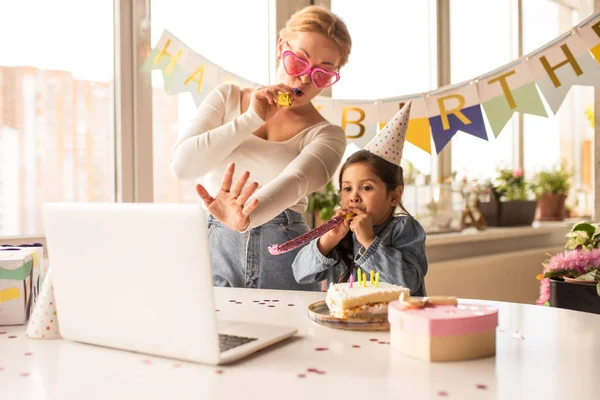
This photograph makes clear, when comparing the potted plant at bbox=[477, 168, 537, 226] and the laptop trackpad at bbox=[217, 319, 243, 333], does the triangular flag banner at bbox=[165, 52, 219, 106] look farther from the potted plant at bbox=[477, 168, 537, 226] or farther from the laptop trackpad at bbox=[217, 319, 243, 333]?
the potted plant at bbox=[477, 168, 537, 226]

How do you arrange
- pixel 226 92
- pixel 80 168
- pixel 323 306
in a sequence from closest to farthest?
pixel 323 306, pixel 226 92, pixel 80 168

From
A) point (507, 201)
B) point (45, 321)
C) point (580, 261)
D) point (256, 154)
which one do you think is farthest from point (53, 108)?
point (507, 201)

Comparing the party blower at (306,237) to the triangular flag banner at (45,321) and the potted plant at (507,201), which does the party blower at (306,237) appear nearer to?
the triangular flag banner at (45,321)

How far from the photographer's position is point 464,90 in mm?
2014

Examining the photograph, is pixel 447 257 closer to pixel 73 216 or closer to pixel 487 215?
pixel 487 215

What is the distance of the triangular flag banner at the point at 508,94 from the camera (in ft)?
6.29

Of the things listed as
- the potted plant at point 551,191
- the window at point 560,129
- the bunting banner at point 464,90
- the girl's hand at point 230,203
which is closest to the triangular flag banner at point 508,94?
the bunting banner at point 464,90

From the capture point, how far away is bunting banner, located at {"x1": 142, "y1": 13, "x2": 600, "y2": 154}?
6.07 feet

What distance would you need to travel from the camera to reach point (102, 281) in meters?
0.83

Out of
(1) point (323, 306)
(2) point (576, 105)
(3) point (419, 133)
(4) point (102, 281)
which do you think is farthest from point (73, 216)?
(2) point (576, 105)

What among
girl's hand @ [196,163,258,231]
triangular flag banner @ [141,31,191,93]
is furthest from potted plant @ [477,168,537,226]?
girl's hand @ [196,163,258,231]

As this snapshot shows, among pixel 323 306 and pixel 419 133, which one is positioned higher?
pixel 419 133

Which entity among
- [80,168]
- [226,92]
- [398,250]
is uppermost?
[226,92]

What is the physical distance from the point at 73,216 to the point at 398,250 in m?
0.78
